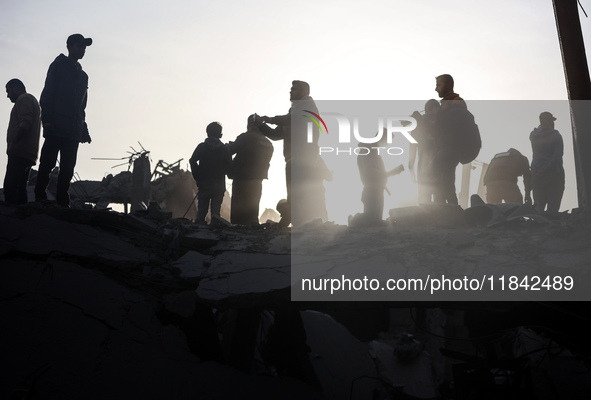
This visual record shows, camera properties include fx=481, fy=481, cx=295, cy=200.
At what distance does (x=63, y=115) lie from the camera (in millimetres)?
5621

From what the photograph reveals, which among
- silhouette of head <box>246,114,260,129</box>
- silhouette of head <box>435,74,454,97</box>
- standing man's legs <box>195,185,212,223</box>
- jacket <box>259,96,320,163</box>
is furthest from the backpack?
standing man's legs <box>195,185,212,223</box>

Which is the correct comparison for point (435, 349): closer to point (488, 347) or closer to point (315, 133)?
point (488, 347)

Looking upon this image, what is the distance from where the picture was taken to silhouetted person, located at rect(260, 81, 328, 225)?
5922mm

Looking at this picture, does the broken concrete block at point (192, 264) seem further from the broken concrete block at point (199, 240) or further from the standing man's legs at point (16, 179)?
the standing man's legs at point (16, 179)

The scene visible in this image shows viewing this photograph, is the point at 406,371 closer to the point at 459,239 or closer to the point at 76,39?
the point at 459,239

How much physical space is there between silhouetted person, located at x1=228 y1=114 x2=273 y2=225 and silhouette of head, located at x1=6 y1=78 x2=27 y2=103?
2.74 meters

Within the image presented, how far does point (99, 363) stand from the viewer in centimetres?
353

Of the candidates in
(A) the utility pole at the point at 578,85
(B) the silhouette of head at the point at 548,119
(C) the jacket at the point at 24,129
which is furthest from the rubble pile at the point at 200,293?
(B) the silhouette of head at the point at 548,119

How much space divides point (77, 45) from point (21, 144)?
1342 mm

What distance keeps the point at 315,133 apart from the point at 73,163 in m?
2.97

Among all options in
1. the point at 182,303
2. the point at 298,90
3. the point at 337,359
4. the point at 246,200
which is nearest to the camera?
the point at 182,303

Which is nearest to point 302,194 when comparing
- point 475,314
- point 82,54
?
point 475,314

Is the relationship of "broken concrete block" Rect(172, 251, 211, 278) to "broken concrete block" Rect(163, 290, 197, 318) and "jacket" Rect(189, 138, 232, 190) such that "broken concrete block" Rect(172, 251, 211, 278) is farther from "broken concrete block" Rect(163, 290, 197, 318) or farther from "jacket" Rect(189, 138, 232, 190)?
"jacket" Rect(189, 138, 232, 190)

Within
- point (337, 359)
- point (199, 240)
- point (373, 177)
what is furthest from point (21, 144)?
point (337, 359)
